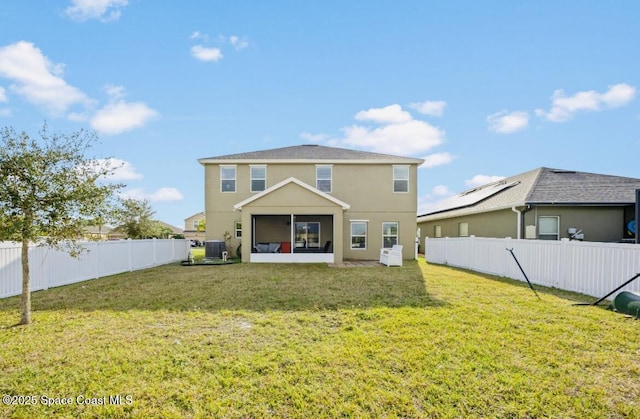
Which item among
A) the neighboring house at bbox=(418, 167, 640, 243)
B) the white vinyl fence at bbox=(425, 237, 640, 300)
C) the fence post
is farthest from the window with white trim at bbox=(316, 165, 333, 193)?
the fence post

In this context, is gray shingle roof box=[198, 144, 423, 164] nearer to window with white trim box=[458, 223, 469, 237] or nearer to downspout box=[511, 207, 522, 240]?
downspout box=[511, 207, 522, 240]

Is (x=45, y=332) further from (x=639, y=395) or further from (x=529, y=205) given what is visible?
(x=529, y=205)

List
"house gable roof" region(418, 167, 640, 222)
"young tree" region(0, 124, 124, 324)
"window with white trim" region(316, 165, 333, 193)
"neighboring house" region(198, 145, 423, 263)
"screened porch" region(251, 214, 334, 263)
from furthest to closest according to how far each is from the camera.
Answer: "screened porch" region(251, 214, 334, 263) < "window with white trim" region(316, 165, 333, 193) < "neighboring house" region(198, 145, 423, 263) < "house gable roof" region(418, 167, 640, 222) < "young tree" region(0, 124, 124, 324)

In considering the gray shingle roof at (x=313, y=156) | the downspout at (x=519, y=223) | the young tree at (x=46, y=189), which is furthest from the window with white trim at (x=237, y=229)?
the downspout at (x=519, y=223)

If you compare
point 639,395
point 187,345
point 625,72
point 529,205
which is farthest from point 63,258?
point 625,72

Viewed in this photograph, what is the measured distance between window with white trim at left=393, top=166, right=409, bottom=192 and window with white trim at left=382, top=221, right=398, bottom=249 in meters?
1.99

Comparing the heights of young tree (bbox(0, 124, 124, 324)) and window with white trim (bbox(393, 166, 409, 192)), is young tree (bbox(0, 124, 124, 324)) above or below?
below

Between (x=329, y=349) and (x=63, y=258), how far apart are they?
9.71 meters

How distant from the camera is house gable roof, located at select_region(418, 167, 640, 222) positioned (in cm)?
1466

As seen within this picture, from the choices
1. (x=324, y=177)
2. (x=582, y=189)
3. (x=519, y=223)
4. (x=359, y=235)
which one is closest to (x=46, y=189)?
(x=324, y=177)

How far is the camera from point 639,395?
3.39 metres

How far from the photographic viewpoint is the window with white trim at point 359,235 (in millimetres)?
17984

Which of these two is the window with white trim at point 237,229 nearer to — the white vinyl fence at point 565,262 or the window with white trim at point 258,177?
the window with white trim at point 258,177

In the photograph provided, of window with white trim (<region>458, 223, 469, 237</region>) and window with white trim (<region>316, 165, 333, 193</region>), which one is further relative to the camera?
window with white trim (<region>458, 223, 469, 237</region>)
